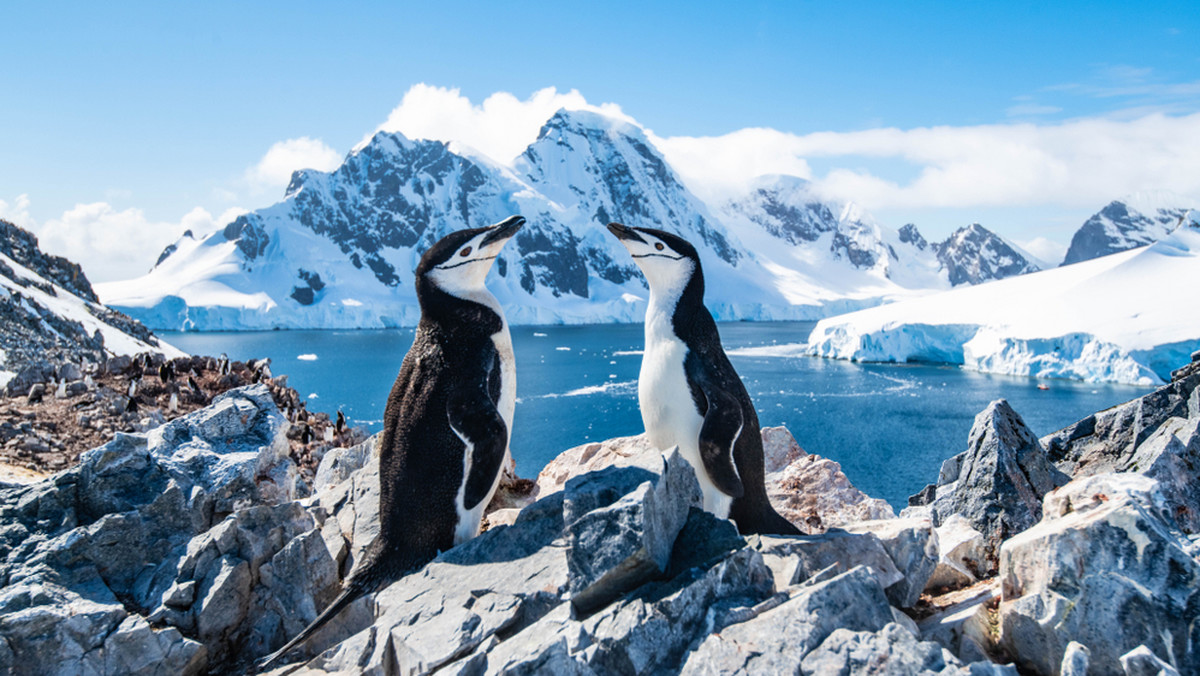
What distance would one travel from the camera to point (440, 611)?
11.8 ft

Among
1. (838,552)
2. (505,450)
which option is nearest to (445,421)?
(505,450)

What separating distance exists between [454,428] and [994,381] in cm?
5645

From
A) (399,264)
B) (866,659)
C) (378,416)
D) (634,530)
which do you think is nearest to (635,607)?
(634,530)

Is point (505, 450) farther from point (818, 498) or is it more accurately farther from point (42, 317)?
point (42, 317)

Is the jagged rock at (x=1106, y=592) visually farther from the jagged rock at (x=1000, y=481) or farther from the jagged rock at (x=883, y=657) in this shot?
the jagged rock at (x=1000, y=481)

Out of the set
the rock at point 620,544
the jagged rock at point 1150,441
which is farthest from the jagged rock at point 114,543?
the jagged rock at point 1150,441

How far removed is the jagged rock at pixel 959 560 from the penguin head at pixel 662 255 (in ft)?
7.99

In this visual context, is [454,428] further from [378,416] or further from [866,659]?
[378,416]

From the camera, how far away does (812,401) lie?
4353cm

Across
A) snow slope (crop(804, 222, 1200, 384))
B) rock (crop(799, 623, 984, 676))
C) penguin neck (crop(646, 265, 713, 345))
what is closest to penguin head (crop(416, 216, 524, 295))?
penguin neck (crop(646, 265, 713, 345))

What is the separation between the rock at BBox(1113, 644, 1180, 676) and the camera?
2.56m

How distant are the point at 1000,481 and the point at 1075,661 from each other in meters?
3.84

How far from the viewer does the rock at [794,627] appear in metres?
2.69

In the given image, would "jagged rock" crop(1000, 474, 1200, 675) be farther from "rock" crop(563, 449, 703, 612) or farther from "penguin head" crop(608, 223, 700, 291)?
"penguin head" crop(608, 223, 700, 291)
